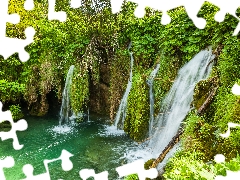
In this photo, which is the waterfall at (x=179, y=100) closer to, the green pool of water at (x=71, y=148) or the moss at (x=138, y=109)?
the moss at (x=138, y=109)

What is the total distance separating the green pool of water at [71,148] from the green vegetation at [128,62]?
56cm

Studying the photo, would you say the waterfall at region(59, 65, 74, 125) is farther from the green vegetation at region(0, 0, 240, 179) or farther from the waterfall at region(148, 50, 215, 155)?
the waterfall at region(148, 50, 215, 155)

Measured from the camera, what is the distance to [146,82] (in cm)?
696

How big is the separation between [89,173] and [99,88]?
6.17 meters

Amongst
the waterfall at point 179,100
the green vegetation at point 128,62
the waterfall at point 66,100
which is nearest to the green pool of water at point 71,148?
the waterfall at point 66,100

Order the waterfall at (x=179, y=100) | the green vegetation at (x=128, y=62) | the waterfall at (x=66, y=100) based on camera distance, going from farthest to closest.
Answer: the waterfall at (x=66, y=100) → the waterfall at (x=179, y=100) → the green vegetation at (x=128, y=62)

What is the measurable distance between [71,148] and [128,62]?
2.59 meters

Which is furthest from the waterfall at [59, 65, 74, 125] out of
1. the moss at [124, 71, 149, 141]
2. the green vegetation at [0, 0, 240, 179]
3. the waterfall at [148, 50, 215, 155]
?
the waterfall at [148, 50, 215, 155]

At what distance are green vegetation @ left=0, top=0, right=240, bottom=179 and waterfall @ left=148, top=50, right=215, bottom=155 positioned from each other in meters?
0.21

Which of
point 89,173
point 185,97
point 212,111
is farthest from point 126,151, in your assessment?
point 89,173

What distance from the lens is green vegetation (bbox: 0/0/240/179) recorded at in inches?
171

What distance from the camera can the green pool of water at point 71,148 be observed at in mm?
6105

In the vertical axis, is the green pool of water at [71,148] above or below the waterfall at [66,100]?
below

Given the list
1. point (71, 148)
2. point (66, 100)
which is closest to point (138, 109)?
Answer: point (71, 148)
